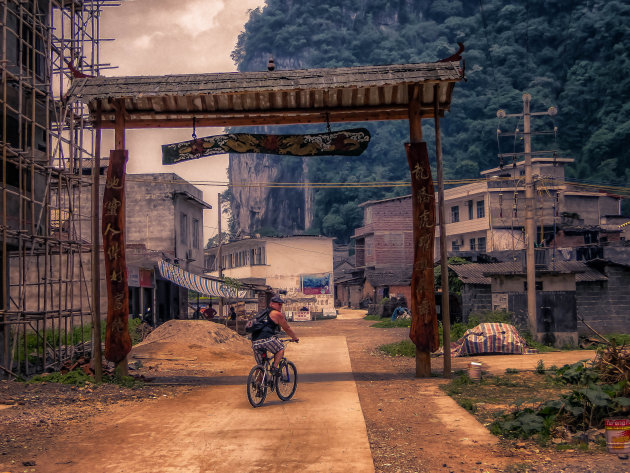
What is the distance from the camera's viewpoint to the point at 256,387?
10.8 metres

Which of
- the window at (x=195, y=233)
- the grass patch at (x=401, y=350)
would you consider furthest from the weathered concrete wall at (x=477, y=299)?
the window at (x=195, y=233)

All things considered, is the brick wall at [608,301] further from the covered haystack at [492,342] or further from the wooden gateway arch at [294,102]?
the wooden gateway arch at [294,102]

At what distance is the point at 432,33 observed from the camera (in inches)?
3991

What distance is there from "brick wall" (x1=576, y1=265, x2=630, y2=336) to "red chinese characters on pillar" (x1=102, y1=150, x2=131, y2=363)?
22.2m

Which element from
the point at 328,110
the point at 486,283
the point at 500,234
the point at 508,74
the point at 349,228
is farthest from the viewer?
the point at 349,228

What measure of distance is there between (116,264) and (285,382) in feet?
15.8

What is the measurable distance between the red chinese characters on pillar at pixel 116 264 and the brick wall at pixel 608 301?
2224cm

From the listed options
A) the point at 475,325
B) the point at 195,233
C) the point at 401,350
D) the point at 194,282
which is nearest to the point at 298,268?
the point at 195,233

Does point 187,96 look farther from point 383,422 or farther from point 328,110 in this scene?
point 383,422

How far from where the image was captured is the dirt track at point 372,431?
7074 mm

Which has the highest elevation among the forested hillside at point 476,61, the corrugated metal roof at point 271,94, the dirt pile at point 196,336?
the forested hillside at point 476,61

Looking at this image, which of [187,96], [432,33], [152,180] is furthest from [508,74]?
[187,96]

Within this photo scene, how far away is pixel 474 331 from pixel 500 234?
38.4 m

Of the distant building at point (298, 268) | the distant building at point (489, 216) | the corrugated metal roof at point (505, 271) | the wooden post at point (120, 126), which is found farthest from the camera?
the distant building at point (298, 268)
